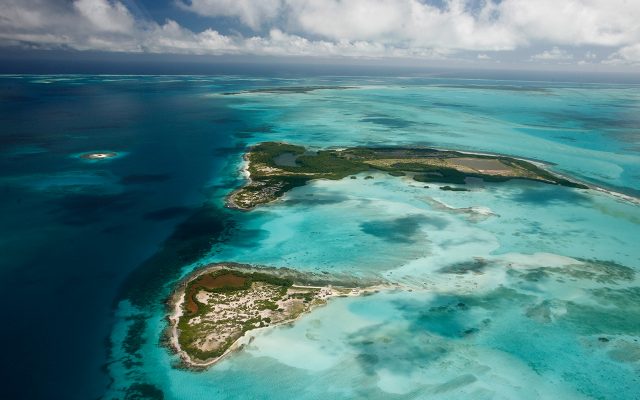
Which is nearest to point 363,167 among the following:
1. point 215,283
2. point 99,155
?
point 215,283

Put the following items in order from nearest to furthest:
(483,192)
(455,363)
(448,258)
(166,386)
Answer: (166,386) → (455,363) → (448,258) → (483,192)

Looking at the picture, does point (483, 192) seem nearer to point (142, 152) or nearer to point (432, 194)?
point (432, 194)

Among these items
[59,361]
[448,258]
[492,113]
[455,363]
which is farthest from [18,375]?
[492,113]

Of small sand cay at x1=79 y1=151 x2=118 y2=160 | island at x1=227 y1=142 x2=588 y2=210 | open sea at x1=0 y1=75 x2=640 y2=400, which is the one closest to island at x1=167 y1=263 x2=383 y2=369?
open sea at x1=0 y1=75 x2=640 y2=400

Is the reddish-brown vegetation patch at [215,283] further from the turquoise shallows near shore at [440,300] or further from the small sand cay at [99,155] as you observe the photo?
the small sand cay at [99,155]

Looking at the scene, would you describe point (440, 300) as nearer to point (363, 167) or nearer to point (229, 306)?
point (229, 306)

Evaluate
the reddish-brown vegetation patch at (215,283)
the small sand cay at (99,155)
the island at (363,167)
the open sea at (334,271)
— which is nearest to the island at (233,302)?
the reddish-brown vegetation patch at (215,283)
